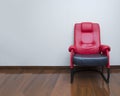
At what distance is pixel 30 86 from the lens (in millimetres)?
3195

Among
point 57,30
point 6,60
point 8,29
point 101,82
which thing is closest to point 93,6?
point 57,30

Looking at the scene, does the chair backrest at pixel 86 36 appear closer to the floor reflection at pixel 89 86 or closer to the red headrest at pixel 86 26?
the red headrest at pixel 86 26

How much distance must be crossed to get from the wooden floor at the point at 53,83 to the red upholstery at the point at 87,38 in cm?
49

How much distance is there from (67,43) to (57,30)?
0.34m

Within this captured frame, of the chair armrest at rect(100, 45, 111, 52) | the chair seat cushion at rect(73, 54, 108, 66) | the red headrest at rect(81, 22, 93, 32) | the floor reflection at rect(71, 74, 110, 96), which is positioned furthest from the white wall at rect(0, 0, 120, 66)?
the chair seat cushion at rect(73, 54, 108, 66)

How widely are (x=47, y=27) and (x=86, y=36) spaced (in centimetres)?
85

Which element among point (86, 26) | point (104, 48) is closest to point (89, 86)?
point (104, 48)

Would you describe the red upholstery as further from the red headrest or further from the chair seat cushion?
the chair seat cushion

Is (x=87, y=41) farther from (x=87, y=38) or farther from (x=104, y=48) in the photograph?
(x=104, y=48)

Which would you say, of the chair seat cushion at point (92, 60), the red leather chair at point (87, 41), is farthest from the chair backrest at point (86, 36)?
the chair seat cushion at point (92, 60)

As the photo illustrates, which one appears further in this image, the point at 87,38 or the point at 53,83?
the point at 87,38

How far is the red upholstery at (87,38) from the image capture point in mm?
3736

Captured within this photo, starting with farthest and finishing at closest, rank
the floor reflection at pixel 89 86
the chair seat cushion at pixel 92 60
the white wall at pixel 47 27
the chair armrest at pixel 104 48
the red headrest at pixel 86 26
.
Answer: the white wall at pixel 47 27 < the red headrest at pixel 86 26 < the chair armrest at pixel 104 48 < the chair seat cushion at pixel 92 60 < the floor reflection at pixel 89 86

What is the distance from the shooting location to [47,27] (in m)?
4.10
